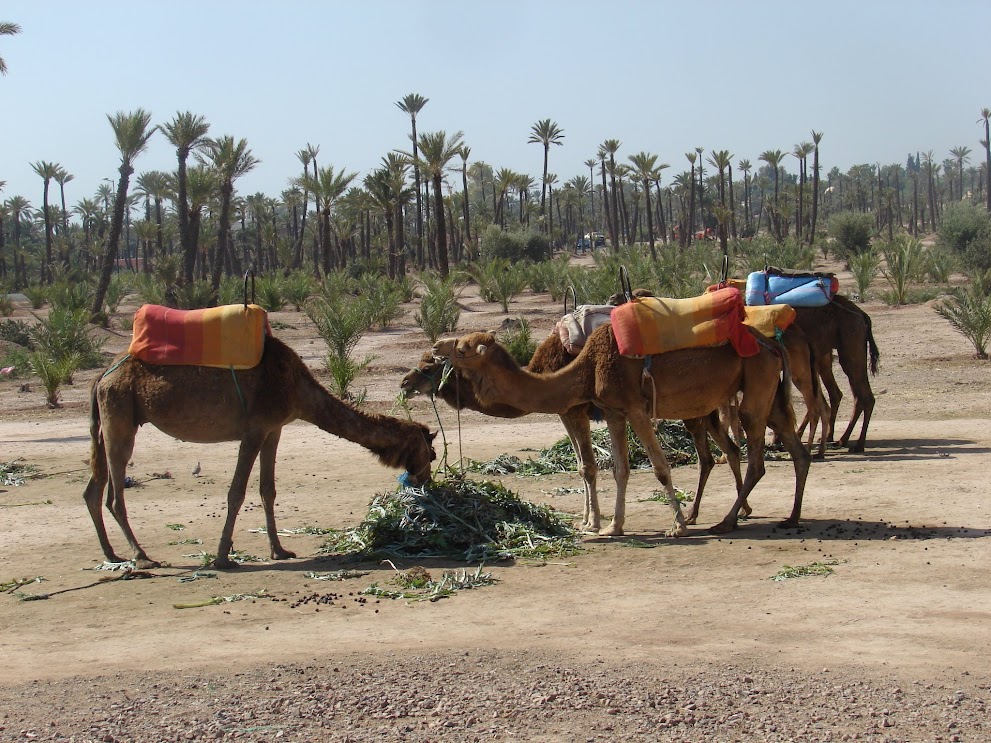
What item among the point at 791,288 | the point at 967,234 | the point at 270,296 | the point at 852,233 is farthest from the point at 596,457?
the point at 852,233

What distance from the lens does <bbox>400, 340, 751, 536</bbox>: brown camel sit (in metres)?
9.15

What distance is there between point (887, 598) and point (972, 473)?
187 inches

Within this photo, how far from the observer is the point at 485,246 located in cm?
6956

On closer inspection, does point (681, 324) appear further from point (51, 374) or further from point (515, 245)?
point (515, 245)

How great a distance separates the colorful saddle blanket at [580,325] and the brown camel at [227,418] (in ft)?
5.44

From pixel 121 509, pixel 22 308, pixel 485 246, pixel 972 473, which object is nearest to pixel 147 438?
pixel 121 509

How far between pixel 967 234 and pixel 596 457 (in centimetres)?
3930

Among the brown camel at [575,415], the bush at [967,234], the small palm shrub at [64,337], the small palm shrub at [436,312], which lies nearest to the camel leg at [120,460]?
the brown camel at [575,415]

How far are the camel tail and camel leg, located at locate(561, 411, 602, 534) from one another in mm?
3830

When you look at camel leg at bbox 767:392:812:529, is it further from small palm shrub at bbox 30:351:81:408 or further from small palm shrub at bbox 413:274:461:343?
small palm shrub at bbox 413:274:461:343

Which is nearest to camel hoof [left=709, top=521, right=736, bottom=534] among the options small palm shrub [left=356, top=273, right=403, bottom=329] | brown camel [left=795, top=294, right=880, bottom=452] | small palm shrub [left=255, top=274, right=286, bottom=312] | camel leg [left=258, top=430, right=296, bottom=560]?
camel leg [left=258, top=430, right=296, bottom=560]

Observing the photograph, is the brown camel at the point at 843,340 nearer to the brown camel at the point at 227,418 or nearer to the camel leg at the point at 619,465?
the camel leg at the point at 619,465

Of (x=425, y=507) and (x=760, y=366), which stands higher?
(x=760, y=366)

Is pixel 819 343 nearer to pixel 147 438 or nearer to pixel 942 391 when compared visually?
pixel 942 391
